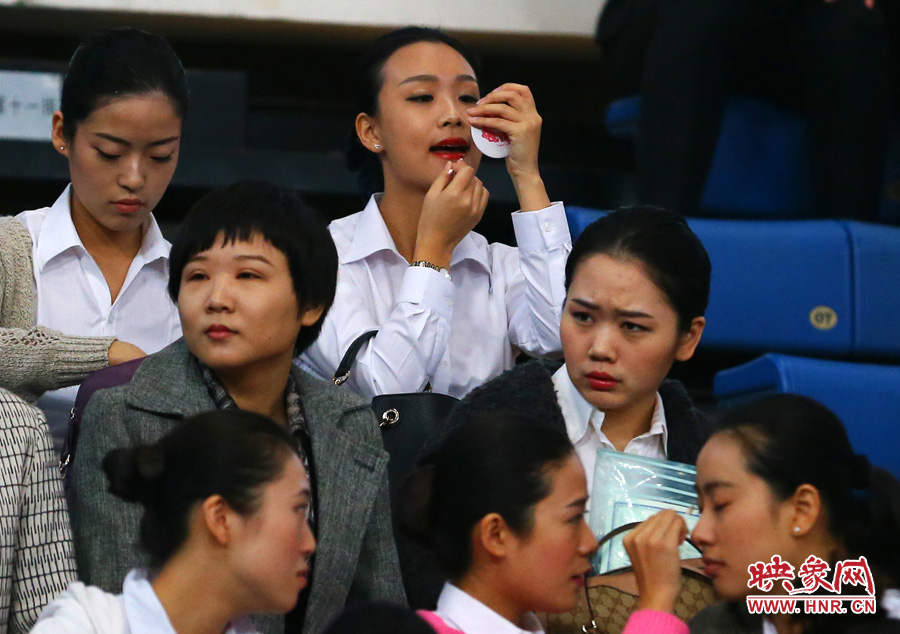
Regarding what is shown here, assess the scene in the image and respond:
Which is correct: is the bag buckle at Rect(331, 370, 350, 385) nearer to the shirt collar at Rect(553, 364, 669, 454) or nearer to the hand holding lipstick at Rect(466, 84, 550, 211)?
the shirt collar at Rect(553, 364, 669, 454)

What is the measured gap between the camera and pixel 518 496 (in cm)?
139

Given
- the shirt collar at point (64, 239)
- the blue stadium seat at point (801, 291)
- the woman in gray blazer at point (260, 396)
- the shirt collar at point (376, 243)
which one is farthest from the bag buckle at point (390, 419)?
the blue stadium seat at point (801, 291)

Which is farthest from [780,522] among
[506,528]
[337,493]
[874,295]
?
[874,295]

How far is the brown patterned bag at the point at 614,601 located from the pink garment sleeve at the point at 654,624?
136 mm

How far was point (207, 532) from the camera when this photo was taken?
1.34 metres

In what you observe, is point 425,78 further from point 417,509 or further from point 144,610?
point 144,610

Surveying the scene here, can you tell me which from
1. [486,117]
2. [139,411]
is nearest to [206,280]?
[139,411]

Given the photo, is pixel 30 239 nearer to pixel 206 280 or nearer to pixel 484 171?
pixel 206 280

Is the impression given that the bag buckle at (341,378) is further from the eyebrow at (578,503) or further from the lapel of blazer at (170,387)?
the eyebrow at (578,503)

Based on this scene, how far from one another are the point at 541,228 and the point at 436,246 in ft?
0.60

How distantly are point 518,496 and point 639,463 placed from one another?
12.4 inches

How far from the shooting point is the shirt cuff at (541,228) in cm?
204

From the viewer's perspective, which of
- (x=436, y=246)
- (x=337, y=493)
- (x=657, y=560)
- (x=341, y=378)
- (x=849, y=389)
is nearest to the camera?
(x=657, y=560)

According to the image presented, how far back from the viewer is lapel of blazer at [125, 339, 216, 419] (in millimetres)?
1568
